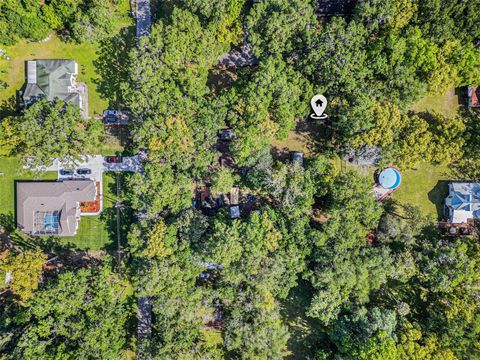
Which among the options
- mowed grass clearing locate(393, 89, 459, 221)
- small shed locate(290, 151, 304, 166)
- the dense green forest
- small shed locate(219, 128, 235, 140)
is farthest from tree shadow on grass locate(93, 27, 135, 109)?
mowed grass clearing locate(393, 89, 459, 221)

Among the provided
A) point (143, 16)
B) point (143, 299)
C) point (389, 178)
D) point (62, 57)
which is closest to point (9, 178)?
point (62, 57)

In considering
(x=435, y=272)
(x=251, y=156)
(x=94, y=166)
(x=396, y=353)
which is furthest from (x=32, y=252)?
(x=435, y=272)

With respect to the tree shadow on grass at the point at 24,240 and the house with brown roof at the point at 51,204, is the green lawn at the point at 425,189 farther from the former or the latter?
the tree shadow on grass at the point at 24,240

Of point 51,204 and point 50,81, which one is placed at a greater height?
point 50,81

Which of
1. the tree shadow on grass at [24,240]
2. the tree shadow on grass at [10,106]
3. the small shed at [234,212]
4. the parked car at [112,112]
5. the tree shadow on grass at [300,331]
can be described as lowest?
the tree shadow on grass at [300,331]

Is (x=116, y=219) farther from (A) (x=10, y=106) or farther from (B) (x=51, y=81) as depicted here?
(A) (x=10, y=106)

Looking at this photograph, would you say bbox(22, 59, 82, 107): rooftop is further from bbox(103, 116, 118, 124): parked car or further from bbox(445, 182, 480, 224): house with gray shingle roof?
bbox(445, 182, 480, 224): house with gray shingle roof

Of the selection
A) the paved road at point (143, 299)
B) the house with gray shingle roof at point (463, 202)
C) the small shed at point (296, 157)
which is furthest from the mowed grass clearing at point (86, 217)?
the house with gray shingle roof at point (463, 202)
